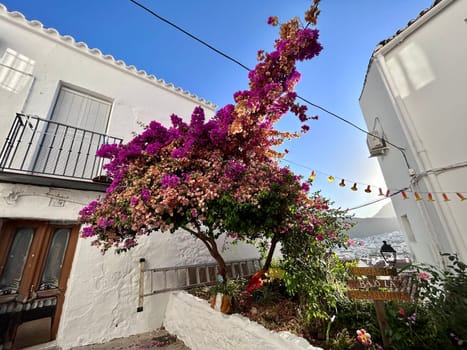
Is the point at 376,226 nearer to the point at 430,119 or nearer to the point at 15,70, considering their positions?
the point at 430,119

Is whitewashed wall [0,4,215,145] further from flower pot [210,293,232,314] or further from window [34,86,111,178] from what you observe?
flower pot [210,293,232,314]

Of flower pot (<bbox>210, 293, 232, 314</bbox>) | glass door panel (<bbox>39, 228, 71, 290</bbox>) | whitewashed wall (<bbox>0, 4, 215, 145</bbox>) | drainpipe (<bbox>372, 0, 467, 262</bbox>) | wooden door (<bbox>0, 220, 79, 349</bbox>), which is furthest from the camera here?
→ whitewashed wall (<bbox>0, 4, 215, 145</bbox>)

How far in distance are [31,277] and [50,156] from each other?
2.44 m

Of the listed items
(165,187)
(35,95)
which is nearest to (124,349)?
(165,187)

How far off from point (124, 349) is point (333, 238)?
3.94 metres

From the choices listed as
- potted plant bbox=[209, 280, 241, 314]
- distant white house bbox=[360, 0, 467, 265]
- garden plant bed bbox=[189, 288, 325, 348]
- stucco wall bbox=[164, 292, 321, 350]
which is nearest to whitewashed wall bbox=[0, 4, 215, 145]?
stucco wall bbox=[164, 292, 321, 350]

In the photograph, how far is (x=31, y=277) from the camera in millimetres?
3234

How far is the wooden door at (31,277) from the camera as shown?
9.89ft

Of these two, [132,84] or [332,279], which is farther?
[132,84]

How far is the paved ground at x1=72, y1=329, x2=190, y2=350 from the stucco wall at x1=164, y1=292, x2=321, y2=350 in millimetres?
130

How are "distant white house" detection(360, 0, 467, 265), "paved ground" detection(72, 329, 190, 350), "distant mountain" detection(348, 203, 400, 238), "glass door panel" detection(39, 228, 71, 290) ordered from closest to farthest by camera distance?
"paved ground" detection(72, 329, 190, 350)
"glass door panel" detection(39, 228, 71, 290)
"distant white house" detection(360, 0, 467, 265)
"distant mountain" detection(348, 203, 400, 238)

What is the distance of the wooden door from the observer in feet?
9.89

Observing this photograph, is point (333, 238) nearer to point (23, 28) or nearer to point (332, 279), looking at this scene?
point (332, 279)

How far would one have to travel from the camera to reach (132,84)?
5.94m
